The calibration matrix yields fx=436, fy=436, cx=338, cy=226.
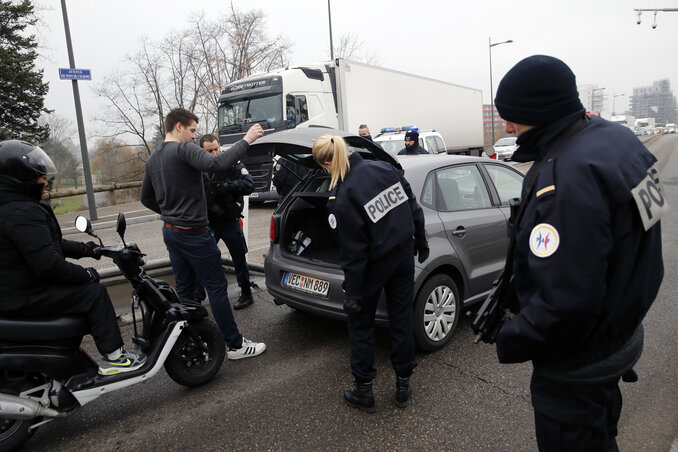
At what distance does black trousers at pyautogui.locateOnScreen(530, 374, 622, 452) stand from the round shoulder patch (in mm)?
479

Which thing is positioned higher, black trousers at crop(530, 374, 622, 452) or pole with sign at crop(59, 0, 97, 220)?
pole with sign at crop(59, 0, 97, 220)

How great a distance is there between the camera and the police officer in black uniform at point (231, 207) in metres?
4.66

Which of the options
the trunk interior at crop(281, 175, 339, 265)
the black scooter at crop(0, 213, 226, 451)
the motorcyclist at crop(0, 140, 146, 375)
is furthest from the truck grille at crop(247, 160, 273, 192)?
the motorcyclist at crop(0, 140, 146, 375)

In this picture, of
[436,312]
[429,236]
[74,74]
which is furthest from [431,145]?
[436,312]

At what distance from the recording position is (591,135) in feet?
4.63

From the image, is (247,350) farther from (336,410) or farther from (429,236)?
(429,236)

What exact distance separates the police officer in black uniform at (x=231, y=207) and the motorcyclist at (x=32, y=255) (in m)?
1.94

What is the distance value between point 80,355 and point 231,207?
2.30 meters

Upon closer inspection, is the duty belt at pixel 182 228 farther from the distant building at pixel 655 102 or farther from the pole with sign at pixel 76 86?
the distant building at pixel 655 102

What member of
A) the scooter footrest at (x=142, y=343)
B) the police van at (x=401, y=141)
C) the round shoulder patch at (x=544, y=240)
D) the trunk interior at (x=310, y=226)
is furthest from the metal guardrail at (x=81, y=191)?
the round shoulder patch at (x=544, y=240)

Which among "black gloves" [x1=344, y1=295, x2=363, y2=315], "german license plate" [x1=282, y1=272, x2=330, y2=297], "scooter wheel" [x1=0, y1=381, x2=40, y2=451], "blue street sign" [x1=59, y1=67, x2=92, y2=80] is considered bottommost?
"scooter wheel" [x1=0, y1=381, x2=40, y2=451]

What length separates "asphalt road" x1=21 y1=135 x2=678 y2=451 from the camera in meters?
2.64

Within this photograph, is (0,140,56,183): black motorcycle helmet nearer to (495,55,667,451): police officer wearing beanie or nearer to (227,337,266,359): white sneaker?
(227,337,266,359): white sneaker

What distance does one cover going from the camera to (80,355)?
281 cm
